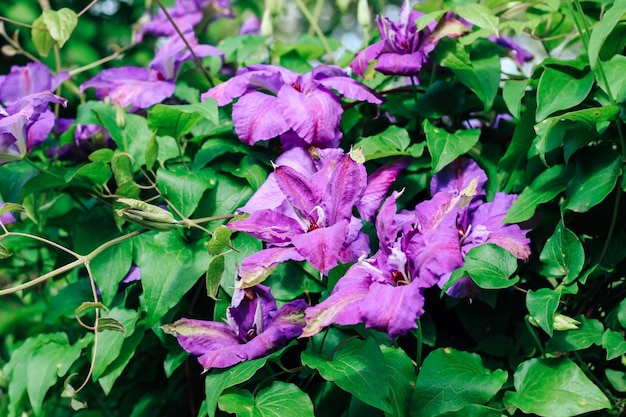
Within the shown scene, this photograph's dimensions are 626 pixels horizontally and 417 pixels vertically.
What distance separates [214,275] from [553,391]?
397 millimetres

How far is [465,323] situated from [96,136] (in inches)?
26.3

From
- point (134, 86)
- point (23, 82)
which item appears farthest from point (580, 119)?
point (23, 82)

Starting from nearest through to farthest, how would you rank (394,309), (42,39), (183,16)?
(394,309) → (42,39) → (183,16)

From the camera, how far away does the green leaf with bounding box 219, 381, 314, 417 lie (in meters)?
0.69

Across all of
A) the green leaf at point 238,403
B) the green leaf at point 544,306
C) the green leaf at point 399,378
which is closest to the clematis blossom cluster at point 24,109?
the green leaf at point 238,403

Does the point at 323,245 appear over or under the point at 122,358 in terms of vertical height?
over

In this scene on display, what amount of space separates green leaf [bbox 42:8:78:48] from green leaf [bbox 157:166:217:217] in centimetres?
22

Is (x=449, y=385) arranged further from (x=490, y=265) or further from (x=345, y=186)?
(x=345, y=186)

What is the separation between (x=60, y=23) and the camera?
0.88 meters

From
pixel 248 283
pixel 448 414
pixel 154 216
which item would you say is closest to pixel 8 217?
pixel 154 216

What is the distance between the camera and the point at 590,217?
0.88 meters

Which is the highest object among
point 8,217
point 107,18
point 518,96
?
point 518,96

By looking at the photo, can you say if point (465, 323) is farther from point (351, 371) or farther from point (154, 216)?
point (154, 216)

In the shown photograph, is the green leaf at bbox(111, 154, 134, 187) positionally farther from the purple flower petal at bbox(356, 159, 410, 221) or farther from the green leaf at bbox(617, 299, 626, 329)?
Result: the green leaf at bbox(617, 299, 626, 329)
